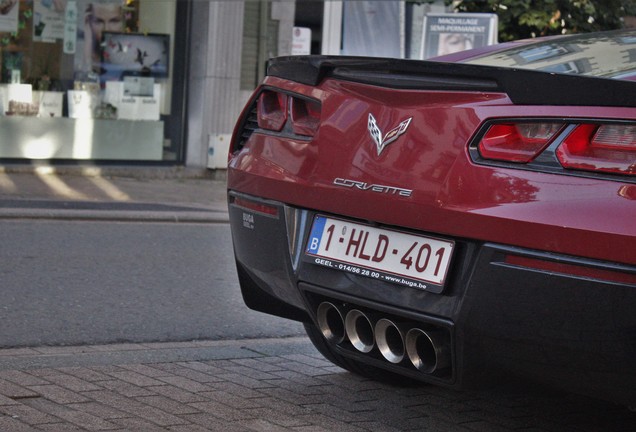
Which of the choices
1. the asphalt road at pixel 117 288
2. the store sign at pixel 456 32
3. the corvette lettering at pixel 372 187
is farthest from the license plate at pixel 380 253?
the store sign at pixel 456 32

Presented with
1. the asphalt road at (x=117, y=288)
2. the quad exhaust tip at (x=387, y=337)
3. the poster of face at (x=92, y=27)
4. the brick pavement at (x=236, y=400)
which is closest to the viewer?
the quad exhaust tip at (x=387, y=337)

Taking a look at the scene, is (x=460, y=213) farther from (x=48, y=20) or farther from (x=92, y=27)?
(x=92, y=27)

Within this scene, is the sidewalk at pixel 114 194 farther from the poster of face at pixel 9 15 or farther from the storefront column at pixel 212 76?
the poster of face at pixel 9 15

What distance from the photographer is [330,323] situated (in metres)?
4.04

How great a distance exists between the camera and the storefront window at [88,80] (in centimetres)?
1463

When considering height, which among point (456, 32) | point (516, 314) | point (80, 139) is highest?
point (456, 32)

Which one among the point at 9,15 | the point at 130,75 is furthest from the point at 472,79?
the point at 130,75

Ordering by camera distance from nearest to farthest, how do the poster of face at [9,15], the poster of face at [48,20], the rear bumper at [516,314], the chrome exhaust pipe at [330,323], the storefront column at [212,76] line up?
the rear bumper at [516,314] → the chrome exhaust pipe at [330,323] → the poster of face at [9,15] → the poster of face at [48,20] → the storefront column at [212,76]

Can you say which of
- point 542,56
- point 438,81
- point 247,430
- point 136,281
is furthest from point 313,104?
point 136,281

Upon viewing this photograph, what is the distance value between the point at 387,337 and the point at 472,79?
86 cm

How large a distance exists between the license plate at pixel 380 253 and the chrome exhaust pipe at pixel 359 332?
7.6 inches

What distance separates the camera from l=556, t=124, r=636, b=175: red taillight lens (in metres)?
3.28

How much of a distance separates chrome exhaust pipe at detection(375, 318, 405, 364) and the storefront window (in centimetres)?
1117

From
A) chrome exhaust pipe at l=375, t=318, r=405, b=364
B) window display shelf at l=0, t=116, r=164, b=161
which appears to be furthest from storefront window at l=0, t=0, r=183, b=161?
chrome exhaust pipe at l=375, t=318, r=405, b=364
